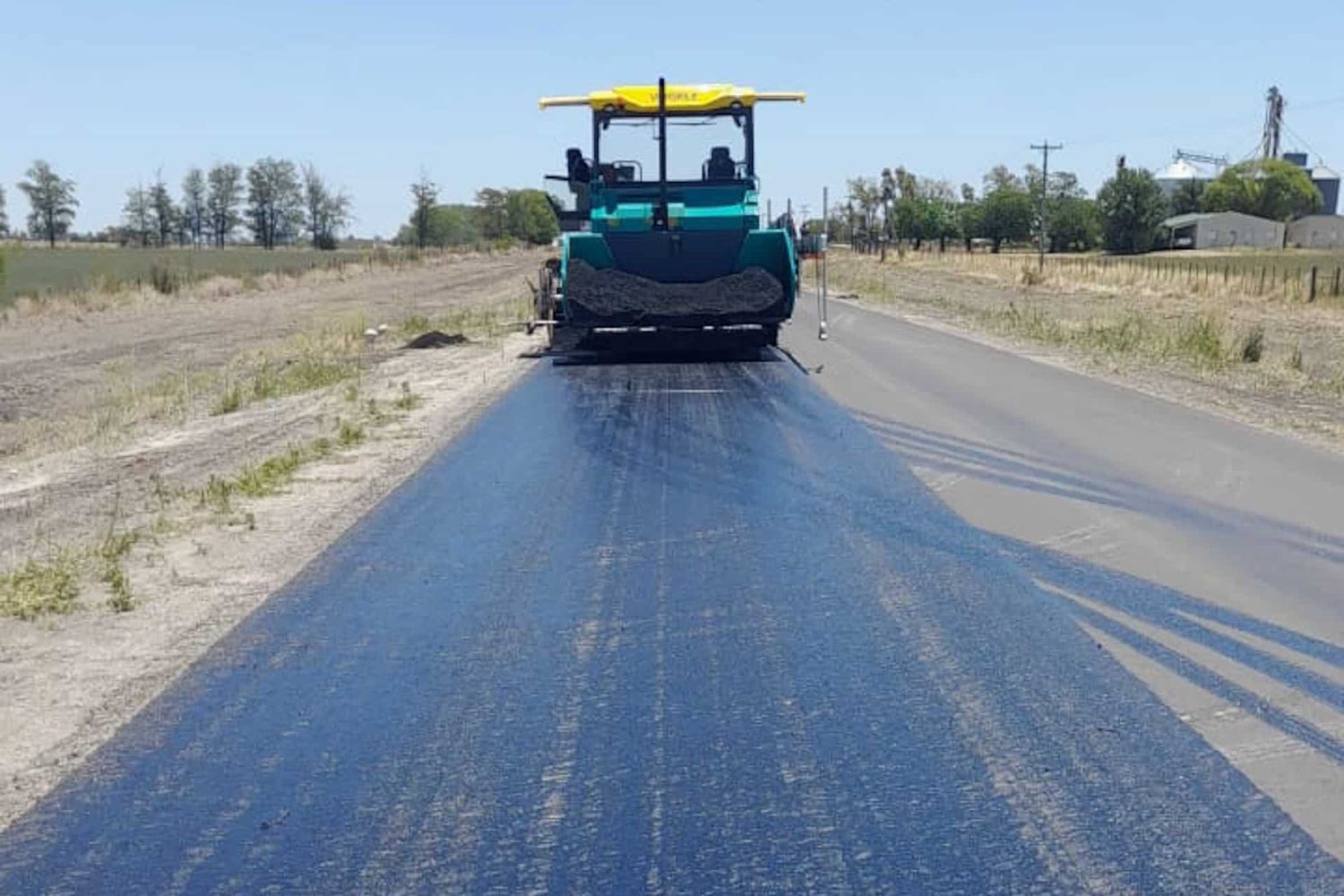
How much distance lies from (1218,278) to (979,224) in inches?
2866

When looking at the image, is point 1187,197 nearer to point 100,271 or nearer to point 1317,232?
point 1317,232

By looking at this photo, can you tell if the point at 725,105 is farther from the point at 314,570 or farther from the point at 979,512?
the point at 314,570

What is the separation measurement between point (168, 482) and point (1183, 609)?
8.50m

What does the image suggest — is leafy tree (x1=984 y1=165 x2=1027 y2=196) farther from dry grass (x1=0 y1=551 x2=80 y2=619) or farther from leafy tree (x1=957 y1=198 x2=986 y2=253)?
dry grass (x1=0 y1=551 x2=80 y2=619)

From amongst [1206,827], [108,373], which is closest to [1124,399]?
[1206,827]

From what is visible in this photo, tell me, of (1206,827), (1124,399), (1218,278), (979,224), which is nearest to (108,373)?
(1124,399)

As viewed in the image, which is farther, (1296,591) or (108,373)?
(108,373)

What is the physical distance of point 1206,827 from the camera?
4.65 meters

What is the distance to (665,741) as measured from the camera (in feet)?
17.8

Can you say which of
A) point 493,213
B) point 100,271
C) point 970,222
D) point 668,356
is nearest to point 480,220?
point 493,213

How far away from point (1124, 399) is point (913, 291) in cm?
3718

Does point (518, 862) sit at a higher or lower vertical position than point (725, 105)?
lower

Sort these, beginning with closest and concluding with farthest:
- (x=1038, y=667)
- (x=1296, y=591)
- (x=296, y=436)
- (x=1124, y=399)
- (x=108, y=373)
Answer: (x=1038, y=667), (x=1296, y=591), (x=296, y=436), (x=1124, y=399), (x=108, y=373)

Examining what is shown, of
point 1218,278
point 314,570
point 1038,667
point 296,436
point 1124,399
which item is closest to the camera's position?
point 1038,667
